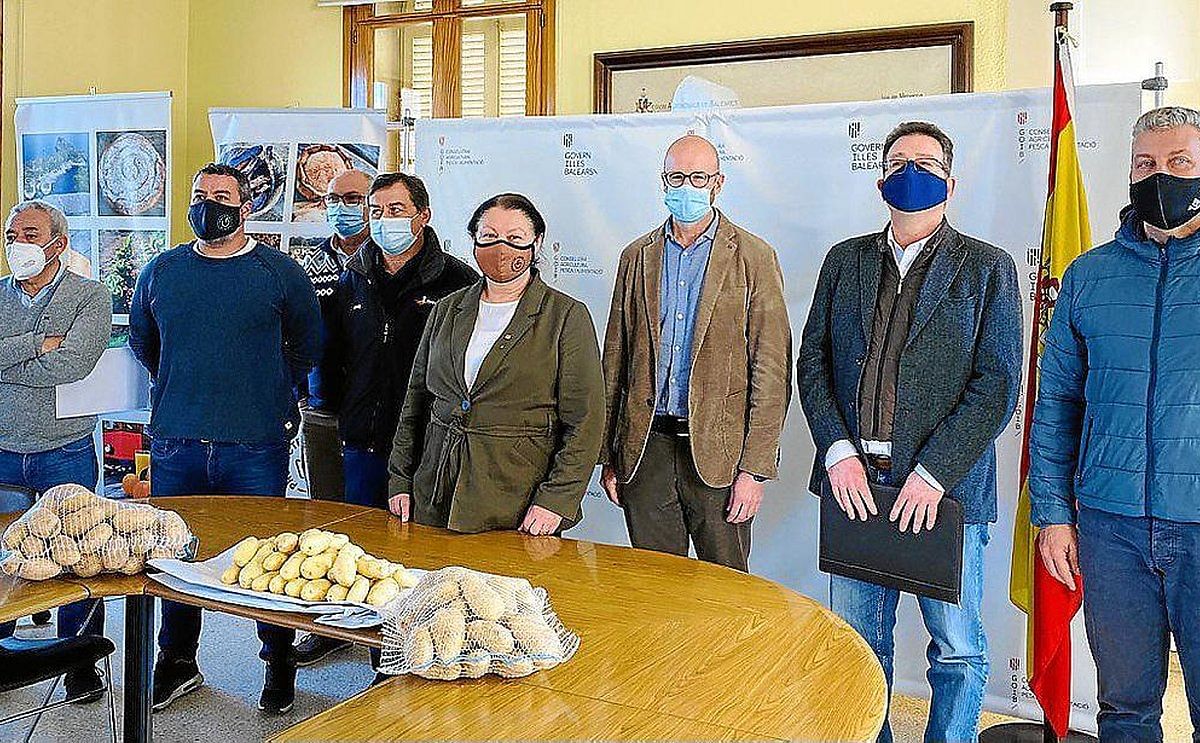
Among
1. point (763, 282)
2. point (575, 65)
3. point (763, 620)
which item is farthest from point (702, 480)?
point (575, 65)

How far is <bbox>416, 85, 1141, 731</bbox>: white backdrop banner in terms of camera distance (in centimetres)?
372

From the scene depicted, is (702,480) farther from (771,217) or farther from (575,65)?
(575,65)

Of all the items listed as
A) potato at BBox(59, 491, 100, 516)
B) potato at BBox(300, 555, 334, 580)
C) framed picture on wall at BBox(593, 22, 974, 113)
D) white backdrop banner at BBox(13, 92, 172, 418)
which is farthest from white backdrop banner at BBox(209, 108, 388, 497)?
potato at BBox(300, 555, 334, 580)

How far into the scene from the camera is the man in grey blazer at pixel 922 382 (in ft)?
9.98

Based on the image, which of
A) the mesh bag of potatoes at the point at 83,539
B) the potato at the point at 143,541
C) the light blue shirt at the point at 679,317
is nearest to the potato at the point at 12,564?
the mesh bag of potatoes at the point at 83,539

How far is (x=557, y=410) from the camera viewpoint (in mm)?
3193

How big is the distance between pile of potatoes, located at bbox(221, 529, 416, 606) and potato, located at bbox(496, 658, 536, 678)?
0.41 m

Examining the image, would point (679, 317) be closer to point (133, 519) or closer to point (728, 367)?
point (728, 367)

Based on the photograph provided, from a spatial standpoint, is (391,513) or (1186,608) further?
(391,513)

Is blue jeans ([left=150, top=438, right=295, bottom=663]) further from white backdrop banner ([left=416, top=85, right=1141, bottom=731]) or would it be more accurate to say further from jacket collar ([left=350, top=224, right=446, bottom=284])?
white backdrop banner ([left=416, top=85, right=1141, bottom=731])

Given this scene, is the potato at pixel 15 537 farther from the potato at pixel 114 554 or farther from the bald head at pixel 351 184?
the bald head at pixel 351 184

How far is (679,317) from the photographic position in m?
3.46

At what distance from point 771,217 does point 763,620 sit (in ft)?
6.86

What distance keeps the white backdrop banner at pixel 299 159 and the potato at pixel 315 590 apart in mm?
3299
